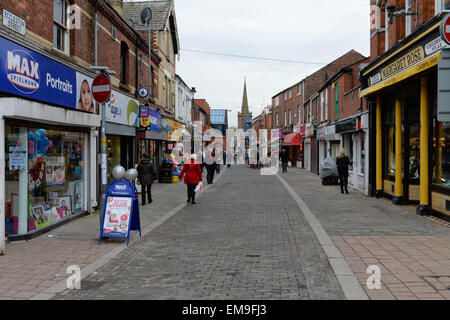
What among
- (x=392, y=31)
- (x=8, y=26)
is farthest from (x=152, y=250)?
(x=392, y=31)

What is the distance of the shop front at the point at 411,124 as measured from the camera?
991cm

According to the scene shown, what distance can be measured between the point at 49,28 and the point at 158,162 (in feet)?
46.9

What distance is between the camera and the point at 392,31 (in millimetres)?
13172

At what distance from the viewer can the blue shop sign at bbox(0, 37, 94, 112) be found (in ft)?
23.2

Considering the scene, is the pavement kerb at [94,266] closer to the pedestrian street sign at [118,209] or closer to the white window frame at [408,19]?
the pedestrian street sign at [118,209]

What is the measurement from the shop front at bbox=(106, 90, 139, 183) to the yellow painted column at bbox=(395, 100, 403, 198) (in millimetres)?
8900

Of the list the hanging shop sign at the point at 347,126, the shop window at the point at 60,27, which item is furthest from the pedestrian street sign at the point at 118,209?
the hanging shop sign at the point at 347,126

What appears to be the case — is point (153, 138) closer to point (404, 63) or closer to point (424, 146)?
point (404, 63)

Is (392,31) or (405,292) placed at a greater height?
(392,31)

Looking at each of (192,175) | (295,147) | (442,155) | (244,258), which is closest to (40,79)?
(244,258)

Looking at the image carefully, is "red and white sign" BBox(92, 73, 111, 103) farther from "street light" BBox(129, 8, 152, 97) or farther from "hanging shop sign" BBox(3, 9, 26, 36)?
"street light" BBox(129, 8, 152, 97)

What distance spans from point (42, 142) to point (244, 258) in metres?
4.96
